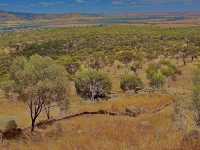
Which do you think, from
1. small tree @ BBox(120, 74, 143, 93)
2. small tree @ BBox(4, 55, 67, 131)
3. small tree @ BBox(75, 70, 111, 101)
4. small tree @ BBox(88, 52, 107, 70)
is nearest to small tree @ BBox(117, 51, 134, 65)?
small tree @ BBox(88, 52, 107, 70)

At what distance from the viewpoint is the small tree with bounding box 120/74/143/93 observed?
10350cm

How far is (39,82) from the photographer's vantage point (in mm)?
39688

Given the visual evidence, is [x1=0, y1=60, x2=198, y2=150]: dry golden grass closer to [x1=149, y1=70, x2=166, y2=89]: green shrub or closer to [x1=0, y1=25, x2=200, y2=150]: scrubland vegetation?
[x1=0, y1=25, x2=200, y2=150]: scrubland vegetation

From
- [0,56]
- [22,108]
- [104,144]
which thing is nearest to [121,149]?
[104,144]

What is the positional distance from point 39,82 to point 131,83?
220 feet

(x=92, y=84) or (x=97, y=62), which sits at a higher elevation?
(x=92, y=84)

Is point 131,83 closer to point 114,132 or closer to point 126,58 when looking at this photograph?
point 126,58

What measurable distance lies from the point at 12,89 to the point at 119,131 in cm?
2269

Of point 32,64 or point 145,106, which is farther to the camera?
point 145,106

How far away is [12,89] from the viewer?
4131 cm

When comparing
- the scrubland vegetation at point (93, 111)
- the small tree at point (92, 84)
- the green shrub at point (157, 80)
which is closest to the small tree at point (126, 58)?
the scrubland vegetation at point (93, 111)

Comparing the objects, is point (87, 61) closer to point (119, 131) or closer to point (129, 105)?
point (129, 105)

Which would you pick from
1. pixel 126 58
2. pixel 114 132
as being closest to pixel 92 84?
pixel 126 58

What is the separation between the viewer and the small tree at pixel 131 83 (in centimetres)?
10350
